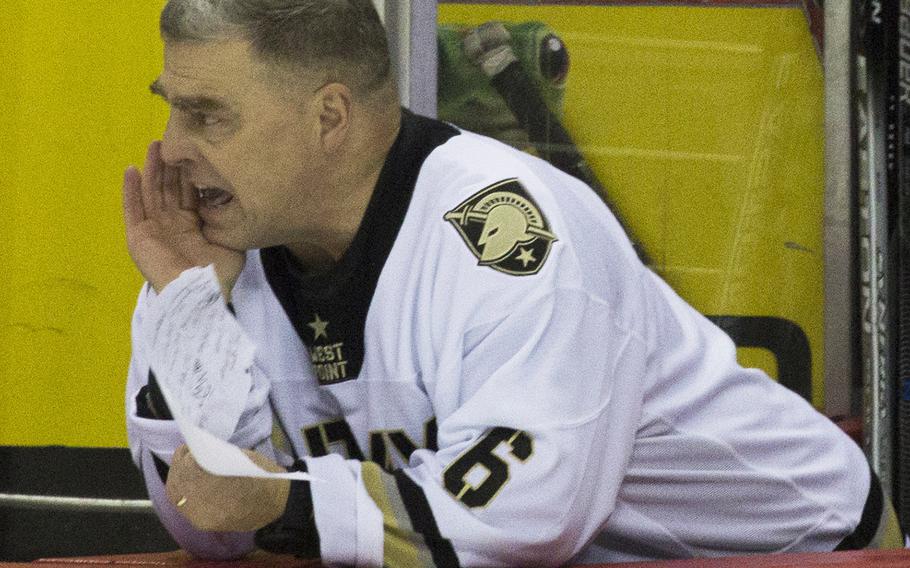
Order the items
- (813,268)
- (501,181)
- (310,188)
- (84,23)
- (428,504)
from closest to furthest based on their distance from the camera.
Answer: (428,504) < (501,181) < (310,188) < (84,23) < (813,268)

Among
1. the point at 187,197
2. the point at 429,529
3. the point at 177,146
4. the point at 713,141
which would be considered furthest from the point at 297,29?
the point at 713,141

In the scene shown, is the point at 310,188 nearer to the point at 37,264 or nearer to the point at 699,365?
the point at 699,365

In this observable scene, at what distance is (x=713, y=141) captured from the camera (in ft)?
8.05

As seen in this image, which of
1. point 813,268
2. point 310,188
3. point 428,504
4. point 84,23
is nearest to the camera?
point 428,504

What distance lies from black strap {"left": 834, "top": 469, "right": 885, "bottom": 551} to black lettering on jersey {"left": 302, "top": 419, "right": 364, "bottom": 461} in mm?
605

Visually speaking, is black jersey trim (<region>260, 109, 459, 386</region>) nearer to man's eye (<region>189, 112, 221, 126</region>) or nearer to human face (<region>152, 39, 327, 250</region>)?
human face (<region>152, 39, 327, 250</region>)

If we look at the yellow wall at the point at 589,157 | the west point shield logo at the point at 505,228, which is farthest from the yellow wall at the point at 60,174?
the west point shield logo at the point at 505,228

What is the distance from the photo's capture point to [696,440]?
5.08 feet

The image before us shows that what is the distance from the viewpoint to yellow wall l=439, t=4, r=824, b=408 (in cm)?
240

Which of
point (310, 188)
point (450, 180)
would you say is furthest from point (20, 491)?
point (450, 180)

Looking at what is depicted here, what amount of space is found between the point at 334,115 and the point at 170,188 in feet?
0.97

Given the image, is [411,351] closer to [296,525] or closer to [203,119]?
[296,525]

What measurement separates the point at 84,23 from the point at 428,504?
4.02 feet

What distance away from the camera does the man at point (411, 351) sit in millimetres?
1303
